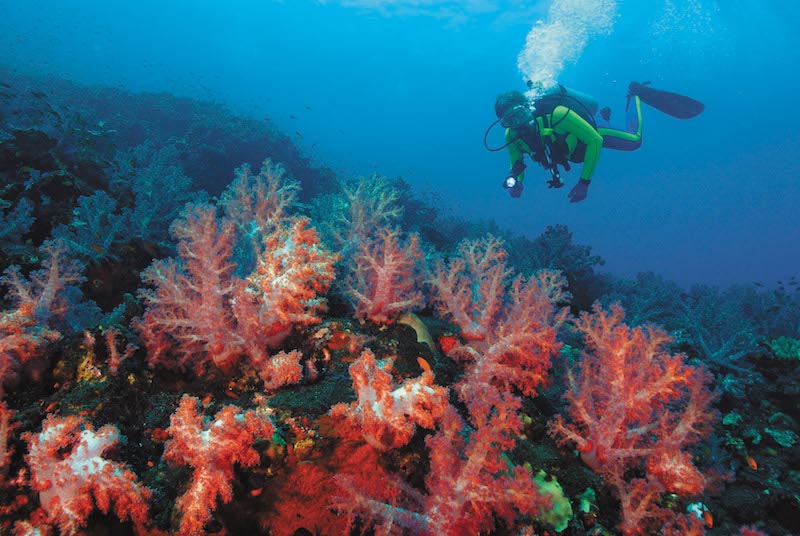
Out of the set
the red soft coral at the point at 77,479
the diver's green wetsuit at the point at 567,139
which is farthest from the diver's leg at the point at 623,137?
the red soft coral at the point at 77,479

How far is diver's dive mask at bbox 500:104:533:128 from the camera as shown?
8.81 meters

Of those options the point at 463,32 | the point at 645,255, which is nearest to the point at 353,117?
the point at 463,32

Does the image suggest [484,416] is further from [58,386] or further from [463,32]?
[463,32]

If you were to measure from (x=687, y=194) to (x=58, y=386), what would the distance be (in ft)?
349

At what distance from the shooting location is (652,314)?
6871 mm

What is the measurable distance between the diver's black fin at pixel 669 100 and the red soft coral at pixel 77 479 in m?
16.4

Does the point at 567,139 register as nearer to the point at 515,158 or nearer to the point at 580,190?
the point at 515,158

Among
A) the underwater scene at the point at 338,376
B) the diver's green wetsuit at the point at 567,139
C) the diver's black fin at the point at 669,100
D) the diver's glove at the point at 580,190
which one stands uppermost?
the diver's black fin at the point at 669,100

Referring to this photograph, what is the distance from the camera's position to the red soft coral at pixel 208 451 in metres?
1.57

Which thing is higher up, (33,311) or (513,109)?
(513,109)

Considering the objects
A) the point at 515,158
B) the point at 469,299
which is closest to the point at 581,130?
the point at 515,158

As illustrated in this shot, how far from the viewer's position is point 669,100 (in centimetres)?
1274

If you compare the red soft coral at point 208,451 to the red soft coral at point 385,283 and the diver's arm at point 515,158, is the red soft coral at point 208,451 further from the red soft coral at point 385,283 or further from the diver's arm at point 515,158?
the diver's arm at point 515,158

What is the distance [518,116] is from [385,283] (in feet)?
25.2
